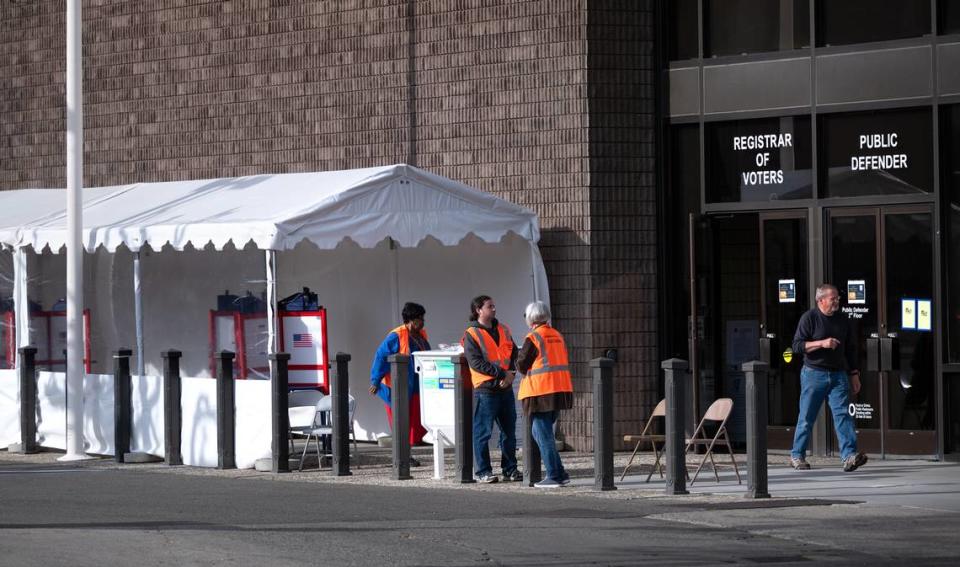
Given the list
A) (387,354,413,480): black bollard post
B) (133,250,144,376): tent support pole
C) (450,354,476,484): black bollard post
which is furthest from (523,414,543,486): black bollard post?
(133,250,144,376): tent support pole

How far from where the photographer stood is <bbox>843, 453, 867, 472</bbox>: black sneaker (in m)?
14.8

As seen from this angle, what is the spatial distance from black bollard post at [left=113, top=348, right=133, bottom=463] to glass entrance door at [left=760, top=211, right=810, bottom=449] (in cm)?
646

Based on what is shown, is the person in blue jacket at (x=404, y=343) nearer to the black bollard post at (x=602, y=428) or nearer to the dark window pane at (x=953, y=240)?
the black bollard post at (x=602, y=428)

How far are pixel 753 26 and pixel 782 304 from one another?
2.86 meters

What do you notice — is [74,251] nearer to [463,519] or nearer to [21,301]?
[21,301]

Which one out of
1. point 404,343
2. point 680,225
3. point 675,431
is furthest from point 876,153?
point 404,343

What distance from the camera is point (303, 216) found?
15.5 m

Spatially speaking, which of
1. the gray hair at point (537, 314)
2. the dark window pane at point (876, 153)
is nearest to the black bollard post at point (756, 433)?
the gray hair at point (537, 314)

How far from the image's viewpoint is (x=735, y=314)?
1719 cm

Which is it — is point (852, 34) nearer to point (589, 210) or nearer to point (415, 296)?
point (589, 210)

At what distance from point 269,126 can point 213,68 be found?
1.15 metres

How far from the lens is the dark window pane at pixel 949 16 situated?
1593cm

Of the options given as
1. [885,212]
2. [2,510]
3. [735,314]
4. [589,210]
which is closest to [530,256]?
[589,210]

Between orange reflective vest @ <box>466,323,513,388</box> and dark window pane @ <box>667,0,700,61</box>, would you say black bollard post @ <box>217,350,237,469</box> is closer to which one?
orange reflective vest @ <box>466,323,513,388</box>
